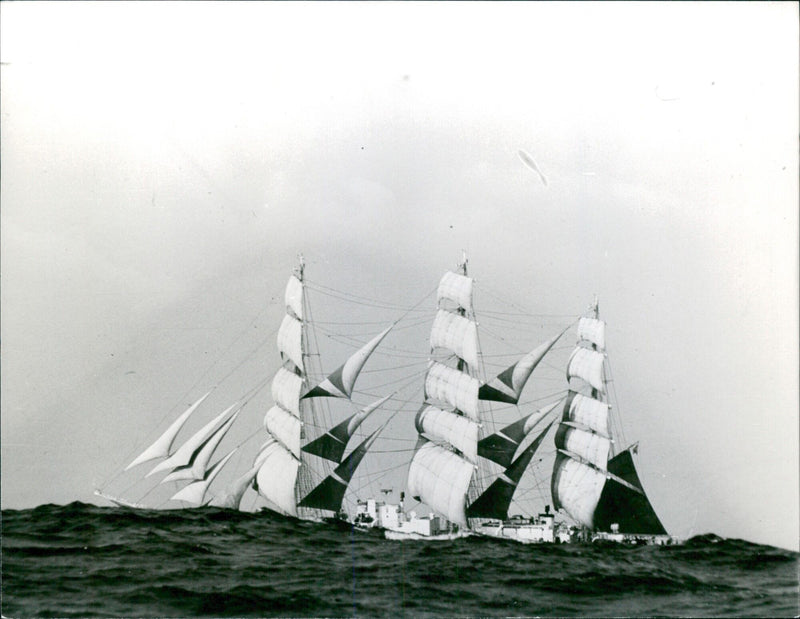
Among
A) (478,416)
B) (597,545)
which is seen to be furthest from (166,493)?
(597,545)

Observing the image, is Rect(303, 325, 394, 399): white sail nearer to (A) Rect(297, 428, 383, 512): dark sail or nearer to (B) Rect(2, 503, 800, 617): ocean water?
(A) Rect(297, 428, 383, 512): dark sail

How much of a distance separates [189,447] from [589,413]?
7.43 metres

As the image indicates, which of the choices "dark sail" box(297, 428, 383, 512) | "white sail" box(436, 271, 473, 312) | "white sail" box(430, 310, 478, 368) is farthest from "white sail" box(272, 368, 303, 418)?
"white sail" box(436, 271, 473, 312)

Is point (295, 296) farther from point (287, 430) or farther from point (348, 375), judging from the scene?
point (287, 430)

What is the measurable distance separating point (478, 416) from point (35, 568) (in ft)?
25.3

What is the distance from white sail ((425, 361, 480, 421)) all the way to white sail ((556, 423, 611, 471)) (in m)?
2.26

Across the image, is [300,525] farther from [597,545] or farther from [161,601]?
[597,545]

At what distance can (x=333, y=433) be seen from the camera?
13930 millimetres

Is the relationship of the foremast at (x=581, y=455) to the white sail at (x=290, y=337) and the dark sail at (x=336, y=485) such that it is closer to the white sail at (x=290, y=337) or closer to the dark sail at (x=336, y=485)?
the dark sail at (x=336, y=485)

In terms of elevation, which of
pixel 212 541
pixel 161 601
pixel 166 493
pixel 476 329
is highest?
pixel 476 329

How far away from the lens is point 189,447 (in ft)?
44.0

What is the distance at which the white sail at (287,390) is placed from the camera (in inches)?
524

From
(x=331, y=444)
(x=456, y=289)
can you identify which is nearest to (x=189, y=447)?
(x=331, y=444)

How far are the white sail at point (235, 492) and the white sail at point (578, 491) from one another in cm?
583
